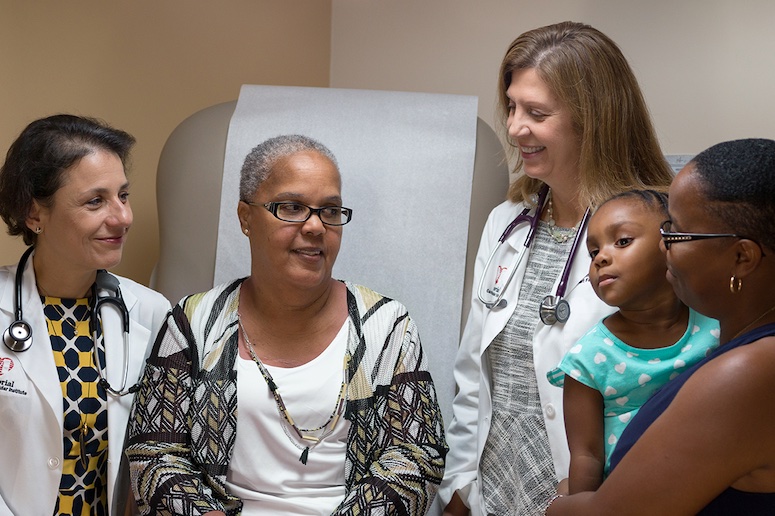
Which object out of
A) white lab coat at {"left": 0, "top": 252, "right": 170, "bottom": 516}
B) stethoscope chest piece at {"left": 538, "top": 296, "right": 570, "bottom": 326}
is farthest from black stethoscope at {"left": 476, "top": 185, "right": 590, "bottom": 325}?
white lab coat at {"left": 0, "top": 252, "right": 170, "bottom": 516}

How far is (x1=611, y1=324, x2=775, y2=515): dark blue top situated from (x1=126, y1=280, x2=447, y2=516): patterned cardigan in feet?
2.15

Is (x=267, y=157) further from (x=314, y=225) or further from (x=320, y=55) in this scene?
(x=320, y=55)

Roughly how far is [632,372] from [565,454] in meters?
0.39

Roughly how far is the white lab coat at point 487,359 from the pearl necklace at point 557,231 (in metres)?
0.06

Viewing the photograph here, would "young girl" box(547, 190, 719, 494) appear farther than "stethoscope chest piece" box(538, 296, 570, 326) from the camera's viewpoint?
No

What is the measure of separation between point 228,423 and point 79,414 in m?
0.36

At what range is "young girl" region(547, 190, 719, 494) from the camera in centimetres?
151

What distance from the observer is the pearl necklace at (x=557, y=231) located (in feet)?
6.63

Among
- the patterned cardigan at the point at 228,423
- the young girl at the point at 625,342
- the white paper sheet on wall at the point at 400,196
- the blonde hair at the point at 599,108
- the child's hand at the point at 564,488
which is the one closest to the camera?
the young girl at the point at 625,342

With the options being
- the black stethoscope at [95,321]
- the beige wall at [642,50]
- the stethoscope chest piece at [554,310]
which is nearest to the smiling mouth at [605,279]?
the stethoscope chest piece at [554,310]

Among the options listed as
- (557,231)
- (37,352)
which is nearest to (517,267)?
(557,231)

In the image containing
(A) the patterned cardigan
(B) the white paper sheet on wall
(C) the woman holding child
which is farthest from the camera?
(B) the white paper sheet on wall

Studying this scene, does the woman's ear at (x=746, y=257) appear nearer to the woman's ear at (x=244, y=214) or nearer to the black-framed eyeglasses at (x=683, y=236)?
the black-framed eyeglasses at (x=683, y=236)

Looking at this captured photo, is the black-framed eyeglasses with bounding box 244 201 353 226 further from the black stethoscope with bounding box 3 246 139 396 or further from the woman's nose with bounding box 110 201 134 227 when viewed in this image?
the black stethoscope with bounding box 3 246 139 396
